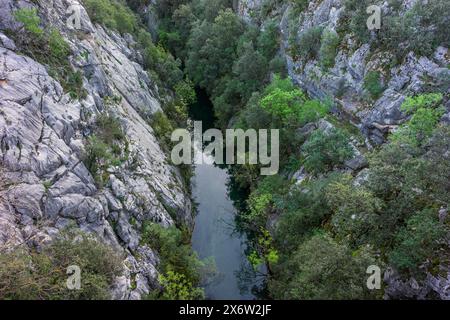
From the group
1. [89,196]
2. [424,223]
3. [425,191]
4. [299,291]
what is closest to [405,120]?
[425,191]

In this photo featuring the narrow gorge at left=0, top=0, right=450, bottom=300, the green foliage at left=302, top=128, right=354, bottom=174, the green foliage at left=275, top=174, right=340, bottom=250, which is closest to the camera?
the narrow gorge at left=0, top=0, right=450, bottom=300

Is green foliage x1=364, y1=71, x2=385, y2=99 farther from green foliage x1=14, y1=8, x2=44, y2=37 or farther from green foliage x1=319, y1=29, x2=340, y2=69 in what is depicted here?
green foliage x1=14, y1=8, x2=44, y2=37

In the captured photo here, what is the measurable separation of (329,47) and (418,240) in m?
→ 20.3

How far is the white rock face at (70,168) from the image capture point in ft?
63.0

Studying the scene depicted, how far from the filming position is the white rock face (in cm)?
1920

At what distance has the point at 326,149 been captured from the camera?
92.7 ft

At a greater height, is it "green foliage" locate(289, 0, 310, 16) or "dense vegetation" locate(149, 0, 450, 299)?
"green foliage" locate(289, 0, 310, 16)

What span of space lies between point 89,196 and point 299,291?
12582 mm

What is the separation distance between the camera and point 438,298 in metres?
18.9

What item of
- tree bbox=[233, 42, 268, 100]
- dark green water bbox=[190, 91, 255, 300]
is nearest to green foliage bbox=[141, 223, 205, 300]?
dark green water bbox=[190, 91, 255, 300]

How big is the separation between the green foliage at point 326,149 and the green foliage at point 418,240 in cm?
890

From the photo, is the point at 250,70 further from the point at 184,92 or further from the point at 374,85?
the point at 374,85

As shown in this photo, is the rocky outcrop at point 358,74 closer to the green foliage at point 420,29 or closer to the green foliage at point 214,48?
the green foliage at point 420,29

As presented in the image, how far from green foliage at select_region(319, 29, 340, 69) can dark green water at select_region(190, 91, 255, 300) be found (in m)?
14.7
